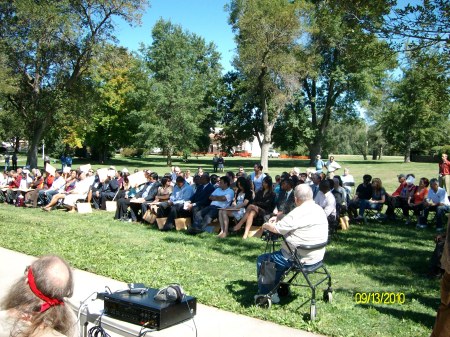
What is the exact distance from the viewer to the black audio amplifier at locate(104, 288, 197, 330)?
131 inches

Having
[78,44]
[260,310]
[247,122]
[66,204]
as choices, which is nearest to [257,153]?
[247,122]

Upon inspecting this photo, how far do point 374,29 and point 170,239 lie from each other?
244 inches

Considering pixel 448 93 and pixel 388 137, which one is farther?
pixel 388 137

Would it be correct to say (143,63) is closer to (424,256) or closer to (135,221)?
(135,221)

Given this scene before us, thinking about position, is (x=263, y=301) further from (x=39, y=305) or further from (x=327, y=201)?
(x=327, y=201)

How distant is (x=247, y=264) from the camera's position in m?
7.34

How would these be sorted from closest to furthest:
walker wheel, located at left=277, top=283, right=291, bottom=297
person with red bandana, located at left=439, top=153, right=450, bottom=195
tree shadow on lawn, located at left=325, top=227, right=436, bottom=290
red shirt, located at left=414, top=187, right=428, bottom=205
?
walker wheel, located at left=277, top=283, right=291, bottom=297, tree shadow on lawn, located at left=325, top=227, right=436, bottom=290, red shirt, located at left=414, top=187, right=428, bottom=205, person with red bandana, located at left=439, top=153, right=450, bottom=195

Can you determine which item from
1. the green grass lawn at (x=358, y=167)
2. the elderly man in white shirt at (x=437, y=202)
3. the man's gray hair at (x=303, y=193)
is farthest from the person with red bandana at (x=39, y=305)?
the green grass lawn at (x=358, y=167)

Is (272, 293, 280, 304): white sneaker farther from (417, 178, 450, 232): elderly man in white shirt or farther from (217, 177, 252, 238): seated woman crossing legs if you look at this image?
(417, 178, 450, 232): elderly man in white shirt

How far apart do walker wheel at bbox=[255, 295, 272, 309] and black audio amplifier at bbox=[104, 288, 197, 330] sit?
185cm

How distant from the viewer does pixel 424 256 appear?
7.91 m

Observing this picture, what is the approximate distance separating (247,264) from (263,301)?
202 cm
